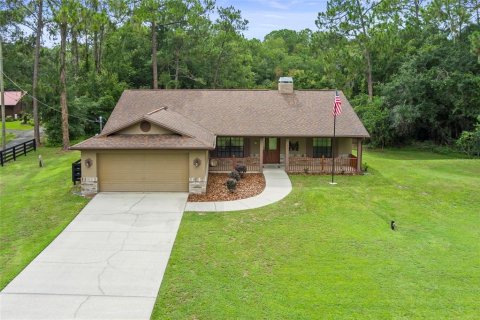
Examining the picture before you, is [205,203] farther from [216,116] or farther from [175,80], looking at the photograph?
[175,80]

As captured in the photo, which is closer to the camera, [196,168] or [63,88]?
[196,168]

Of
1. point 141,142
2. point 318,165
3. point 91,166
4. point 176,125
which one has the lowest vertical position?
point 318,165

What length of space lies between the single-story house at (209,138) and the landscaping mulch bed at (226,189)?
61cm

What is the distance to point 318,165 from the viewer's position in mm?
23812

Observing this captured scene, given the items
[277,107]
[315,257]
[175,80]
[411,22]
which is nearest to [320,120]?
[277,107]

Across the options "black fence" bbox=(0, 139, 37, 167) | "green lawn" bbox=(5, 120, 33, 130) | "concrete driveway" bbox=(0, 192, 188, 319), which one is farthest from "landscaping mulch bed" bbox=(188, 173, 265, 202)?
"green lawn" bbox=(5, 120, 33, 130)

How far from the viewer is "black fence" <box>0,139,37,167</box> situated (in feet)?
91.0

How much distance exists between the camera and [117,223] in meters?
15.3

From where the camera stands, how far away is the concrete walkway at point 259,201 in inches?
677

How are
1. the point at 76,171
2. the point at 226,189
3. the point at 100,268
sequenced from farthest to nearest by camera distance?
1. the point at 76,171
2. the point at 226,189
3. the point at 100,268

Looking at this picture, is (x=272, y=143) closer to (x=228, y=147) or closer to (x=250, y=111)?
(x=250, y=111)

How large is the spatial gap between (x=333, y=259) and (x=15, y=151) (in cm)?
2672

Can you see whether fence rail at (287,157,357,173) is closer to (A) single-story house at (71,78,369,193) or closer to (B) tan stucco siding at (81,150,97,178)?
(A) single-story house at (71,78,369,193)

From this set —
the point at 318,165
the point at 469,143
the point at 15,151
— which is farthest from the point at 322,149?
the point at 15,151
